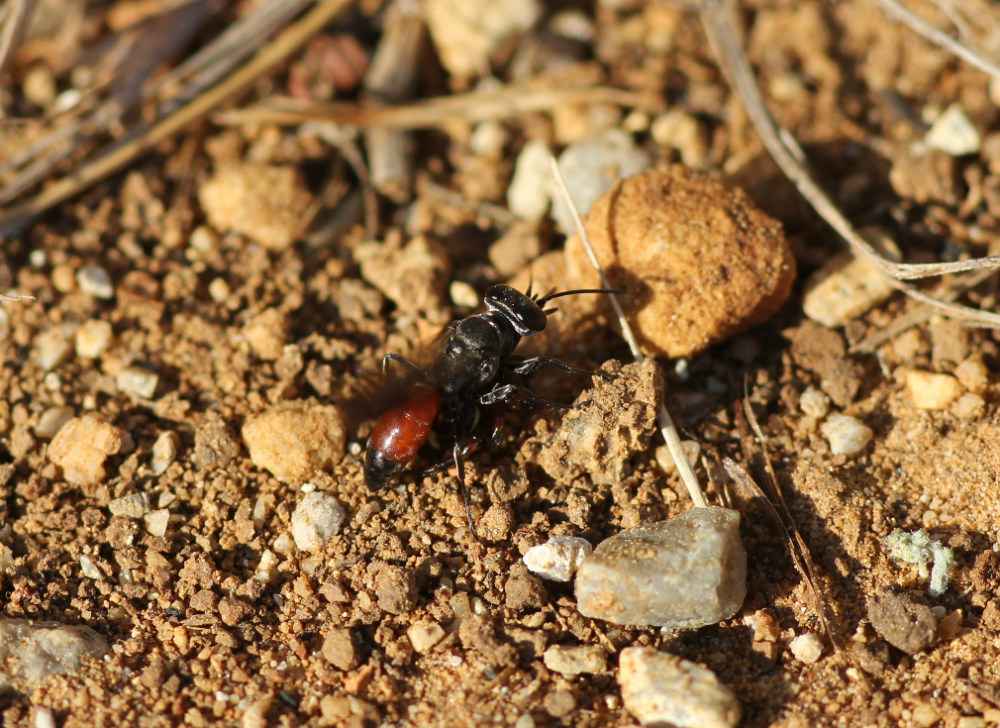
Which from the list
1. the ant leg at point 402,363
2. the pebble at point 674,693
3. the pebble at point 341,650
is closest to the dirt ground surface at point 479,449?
the pebble at point 341,650

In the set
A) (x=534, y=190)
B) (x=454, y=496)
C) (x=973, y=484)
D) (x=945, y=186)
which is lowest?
(x=973, y=484)

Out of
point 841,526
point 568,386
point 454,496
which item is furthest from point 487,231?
point 841,526

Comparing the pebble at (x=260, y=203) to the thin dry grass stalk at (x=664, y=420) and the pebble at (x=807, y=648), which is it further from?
the pebble at (x=807, y=648)

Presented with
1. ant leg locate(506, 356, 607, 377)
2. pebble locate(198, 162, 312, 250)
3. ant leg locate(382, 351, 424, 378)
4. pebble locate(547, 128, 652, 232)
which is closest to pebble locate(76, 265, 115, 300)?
pebble locate(198, 162, 312, 250)

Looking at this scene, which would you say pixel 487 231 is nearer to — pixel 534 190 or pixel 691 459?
pixel 534 190

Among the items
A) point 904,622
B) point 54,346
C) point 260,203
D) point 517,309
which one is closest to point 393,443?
point 517,309
